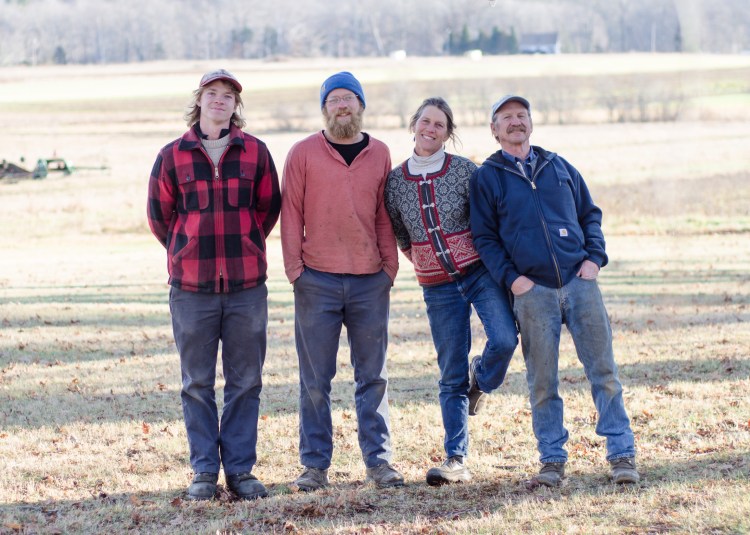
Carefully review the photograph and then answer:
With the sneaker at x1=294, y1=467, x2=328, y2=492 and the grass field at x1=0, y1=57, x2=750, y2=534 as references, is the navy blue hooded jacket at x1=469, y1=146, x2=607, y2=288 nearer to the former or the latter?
the grass field at x1=0, y1=57, x2=750, y2=534

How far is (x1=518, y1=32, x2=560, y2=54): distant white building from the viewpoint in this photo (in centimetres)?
7438

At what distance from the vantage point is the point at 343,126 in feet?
19.5

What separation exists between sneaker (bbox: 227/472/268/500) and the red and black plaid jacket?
1.18m

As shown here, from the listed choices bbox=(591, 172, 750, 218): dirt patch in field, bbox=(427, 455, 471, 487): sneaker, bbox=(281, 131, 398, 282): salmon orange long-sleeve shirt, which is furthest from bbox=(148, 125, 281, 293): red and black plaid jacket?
→ bbox=(591, 172, 750, 218): dirt patch in field

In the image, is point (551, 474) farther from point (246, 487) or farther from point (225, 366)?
point (225, 366)

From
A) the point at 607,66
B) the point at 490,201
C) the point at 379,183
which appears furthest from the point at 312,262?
the point at 607,66

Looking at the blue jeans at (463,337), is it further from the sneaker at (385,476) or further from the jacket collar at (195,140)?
the jacket collar at (195,140)

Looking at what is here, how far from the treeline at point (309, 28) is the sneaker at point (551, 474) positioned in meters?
41.2

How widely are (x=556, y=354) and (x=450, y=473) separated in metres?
1.00

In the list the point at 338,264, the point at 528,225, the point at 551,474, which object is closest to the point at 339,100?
the point at 338,264

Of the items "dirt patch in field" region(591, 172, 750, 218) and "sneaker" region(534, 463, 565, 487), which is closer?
"sneaker" region(534, 463, 565, 487)

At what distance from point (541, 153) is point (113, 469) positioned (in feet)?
11.8

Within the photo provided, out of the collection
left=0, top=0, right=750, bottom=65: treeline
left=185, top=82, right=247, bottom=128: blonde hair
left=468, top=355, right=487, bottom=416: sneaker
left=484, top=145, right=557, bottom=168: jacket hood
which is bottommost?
left=468, top=355, right=487, bottom=416: sneaker

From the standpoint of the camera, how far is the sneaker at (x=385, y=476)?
239 inches
